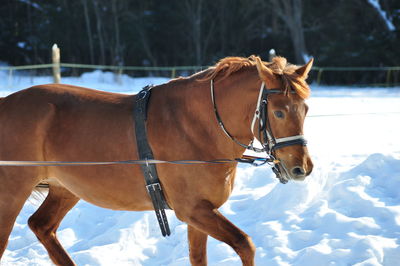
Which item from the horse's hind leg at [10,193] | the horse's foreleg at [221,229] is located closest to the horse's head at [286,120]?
the horse's foreleg at [221,229]

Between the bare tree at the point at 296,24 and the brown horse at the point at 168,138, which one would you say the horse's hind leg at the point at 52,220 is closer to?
the brown horse at the point at 168,138

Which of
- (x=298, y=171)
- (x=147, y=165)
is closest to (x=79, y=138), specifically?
(x=147, y=165)

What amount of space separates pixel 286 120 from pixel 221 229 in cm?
84

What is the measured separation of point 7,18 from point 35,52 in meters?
2.17

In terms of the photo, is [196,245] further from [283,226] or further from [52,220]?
[283,226]

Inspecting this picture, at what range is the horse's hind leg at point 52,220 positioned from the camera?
4289 mm

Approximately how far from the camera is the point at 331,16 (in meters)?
26.5

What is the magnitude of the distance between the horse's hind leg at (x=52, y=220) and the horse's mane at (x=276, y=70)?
1.76 meters

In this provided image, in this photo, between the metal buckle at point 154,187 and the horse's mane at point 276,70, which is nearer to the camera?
the horse's mane at point 276,70

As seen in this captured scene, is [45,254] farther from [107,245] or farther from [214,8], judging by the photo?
[214,8]

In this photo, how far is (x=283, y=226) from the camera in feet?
17.1

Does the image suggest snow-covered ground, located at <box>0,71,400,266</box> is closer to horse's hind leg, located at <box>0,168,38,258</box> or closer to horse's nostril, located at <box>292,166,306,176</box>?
horse's hind leg, located at <box>0,168,38,258</box>

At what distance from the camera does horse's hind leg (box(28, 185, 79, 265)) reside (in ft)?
14.1

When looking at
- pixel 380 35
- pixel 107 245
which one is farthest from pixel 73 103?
pixel 380 35
